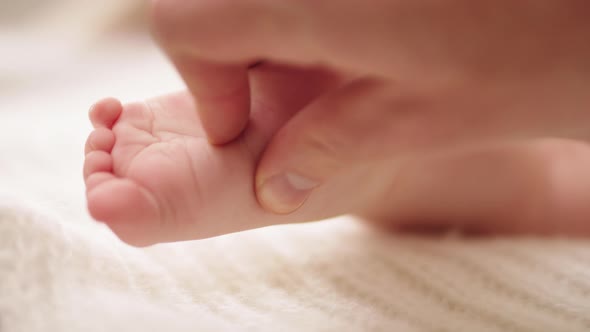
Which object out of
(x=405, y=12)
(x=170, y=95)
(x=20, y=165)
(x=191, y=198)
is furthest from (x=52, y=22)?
(x=405, y=12)

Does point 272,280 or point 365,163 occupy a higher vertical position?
point 365,163

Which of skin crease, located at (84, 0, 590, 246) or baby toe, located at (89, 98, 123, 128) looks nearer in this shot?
skin crease, located at (84, 0, 590, 246)

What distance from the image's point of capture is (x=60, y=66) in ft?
4.21

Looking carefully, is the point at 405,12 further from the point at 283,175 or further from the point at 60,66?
the point at 60,66

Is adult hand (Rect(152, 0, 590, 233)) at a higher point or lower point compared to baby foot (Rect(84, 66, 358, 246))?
higher

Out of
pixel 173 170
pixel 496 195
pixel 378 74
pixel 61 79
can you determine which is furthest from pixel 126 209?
pixel 61 79

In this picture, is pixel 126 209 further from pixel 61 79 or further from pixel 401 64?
pixel 61 79

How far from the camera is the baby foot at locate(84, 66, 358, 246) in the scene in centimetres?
45

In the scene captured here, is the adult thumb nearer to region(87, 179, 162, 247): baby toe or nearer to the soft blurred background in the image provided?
region(87, 179, 162, 247): baby toe

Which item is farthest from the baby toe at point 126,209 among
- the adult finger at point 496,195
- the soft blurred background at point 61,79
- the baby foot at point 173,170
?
the adult finger at point 496,195

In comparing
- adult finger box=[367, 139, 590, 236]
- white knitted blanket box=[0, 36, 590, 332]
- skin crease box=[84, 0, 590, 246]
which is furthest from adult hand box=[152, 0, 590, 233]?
adult finger box=[367, 139, 590, 236]

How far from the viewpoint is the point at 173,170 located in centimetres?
48

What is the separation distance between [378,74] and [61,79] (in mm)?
963

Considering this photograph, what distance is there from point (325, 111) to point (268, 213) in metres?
0.12
